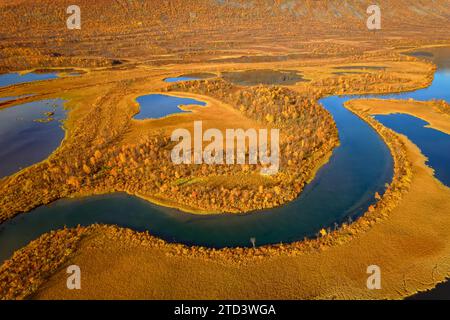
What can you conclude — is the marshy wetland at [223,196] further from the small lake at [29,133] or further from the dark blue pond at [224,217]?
the small lake at [29,133]

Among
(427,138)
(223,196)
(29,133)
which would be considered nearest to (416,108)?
(427,138)

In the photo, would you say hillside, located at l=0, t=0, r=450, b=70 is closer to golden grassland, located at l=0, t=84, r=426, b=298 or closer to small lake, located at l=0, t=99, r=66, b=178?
small lake, located at l=0, t=99, r=66, b=178

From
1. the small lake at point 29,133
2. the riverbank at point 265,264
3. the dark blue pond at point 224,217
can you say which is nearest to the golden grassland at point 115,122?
the dark blue pond at point 224,217

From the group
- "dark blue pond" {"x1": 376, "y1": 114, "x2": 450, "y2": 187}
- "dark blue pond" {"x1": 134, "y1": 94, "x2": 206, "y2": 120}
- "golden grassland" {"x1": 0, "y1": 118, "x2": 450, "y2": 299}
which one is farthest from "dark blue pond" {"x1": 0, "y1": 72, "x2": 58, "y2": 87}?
"dark blue pond" {"x1": 376, "y1": 114, "x2": 450, "y2": 187}

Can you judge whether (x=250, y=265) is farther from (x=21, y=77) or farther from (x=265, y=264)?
(x=21, y=77)
